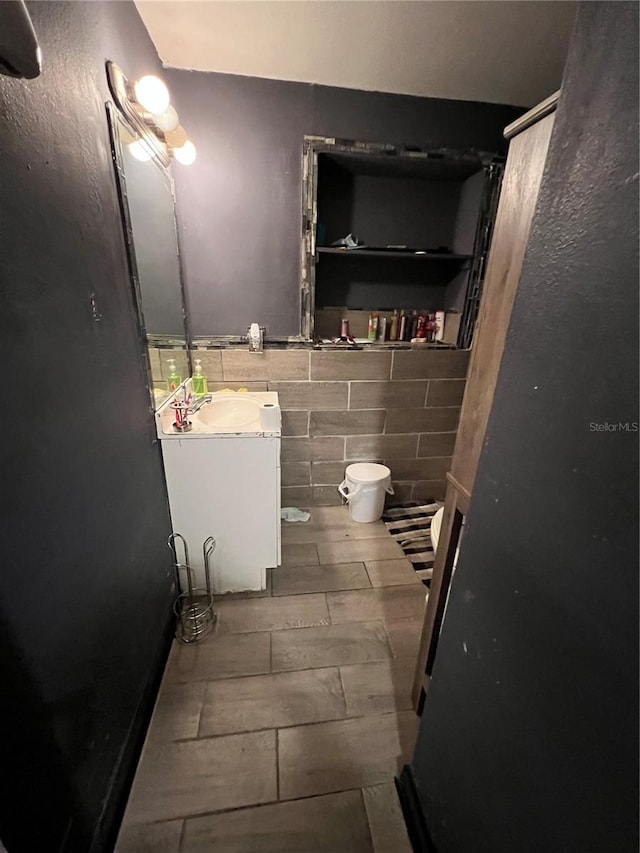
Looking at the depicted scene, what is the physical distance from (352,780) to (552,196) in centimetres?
153

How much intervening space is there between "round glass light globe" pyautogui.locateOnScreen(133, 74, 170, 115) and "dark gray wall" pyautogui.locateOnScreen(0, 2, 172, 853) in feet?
0.29

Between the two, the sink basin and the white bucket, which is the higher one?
the sink basin

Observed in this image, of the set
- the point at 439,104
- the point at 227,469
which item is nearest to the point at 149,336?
the point at 227,469

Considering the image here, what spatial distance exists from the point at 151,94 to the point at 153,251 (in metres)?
0.49

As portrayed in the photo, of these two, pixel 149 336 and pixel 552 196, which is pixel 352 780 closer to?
pixel 552 196

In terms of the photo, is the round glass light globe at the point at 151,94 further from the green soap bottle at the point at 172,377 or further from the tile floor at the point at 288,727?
the tile floor at the point at 288,727

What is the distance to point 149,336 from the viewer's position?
1.28 m

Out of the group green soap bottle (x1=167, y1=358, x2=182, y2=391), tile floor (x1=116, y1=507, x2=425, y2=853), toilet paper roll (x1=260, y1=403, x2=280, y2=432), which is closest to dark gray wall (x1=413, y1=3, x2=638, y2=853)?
tile floor (x1=116, y1=507, x2=425, y2=853)

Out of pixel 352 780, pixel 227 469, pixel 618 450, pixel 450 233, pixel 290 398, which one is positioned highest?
pixel 450 233

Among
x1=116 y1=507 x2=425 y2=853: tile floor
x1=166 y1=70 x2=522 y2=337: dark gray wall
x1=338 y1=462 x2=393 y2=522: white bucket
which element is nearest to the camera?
x1=116 y1=507 x2=425 y2=853: tile floor

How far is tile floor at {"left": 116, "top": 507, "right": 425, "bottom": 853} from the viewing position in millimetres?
925

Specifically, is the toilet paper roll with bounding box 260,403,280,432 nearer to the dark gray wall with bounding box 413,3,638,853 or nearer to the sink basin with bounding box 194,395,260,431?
the sink basin with bounding box 194,395,260,431

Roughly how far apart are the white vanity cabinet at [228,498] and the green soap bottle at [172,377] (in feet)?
0.58

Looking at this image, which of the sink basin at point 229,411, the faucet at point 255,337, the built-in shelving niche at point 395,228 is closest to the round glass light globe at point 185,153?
the built-in shelving niche at point 395,228
